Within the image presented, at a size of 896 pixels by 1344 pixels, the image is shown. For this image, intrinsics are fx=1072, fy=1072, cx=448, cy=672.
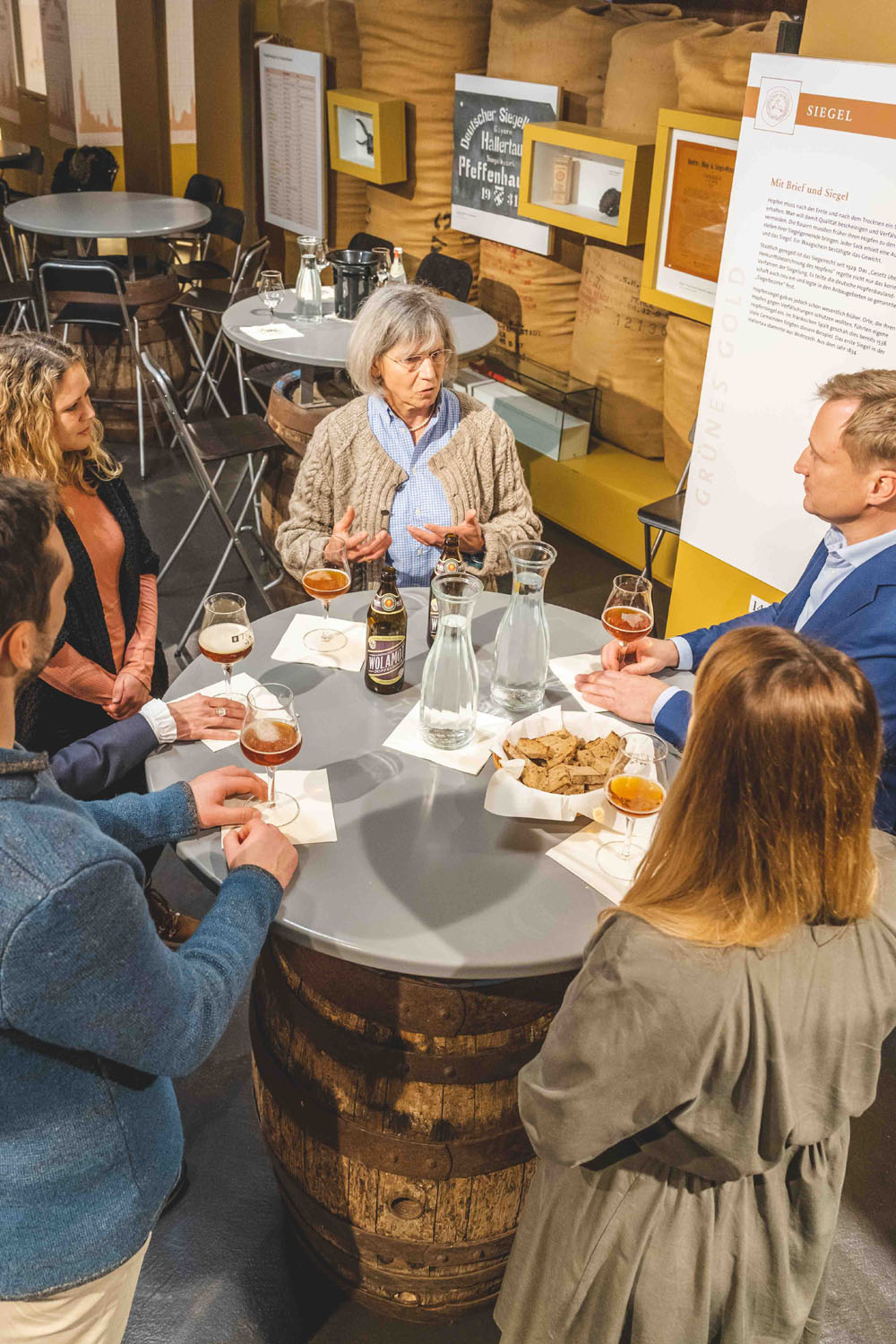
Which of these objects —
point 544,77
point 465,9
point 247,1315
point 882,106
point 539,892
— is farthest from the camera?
point 465,9

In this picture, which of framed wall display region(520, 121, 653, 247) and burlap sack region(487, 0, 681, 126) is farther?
burlap sack region(487, 0, 681, 126)

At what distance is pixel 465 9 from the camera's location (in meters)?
5.98

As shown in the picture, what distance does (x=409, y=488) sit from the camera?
303cm

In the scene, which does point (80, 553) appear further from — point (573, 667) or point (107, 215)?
point (107, 215)

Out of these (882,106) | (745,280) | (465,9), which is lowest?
(745,280)

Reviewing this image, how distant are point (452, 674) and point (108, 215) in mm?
5870

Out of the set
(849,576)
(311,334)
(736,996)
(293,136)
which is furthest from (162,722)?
(293,136)

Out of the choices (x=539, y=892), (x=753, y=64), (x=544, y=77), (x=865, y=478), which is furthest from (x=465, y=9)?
(x=539, y=892)

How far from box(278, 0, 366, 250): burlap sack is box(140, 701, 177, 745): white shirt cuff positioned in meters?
5.98

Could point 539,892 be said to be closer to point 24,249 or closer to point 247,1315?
point 247,1315

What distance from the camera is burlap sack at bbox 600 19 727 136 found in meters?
4.85

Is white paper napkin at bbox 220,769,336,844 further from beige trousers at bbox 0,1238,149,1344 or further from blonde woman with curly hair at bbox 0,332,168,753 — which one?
blonde woman with curly hair at bbox 0,332,168,753

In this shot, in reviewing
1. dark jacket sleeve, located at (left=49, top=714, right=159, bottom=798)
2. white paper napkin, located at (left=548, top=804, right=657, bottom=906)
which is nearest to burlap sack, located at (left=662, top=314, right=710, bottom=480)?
white paper napkin, located at (left=548, top=804, right=657, bottom=906)

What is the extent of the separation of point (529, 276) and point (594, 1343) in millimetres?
5508
